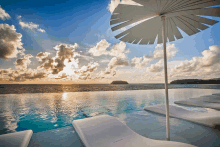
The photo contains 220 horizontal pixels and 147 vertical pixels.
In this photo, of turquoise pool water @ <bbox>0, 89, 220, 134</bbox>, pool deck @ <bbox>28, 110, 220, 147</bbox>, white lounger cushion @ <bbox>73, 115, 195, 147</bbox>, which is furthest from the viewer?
turquoise pool water @ <bbox>0, 89, 220, 134</bbox>

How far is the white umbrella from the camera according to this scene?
1430mm

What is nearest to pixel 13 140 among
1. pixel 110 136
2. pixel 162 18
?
pixel 110 136

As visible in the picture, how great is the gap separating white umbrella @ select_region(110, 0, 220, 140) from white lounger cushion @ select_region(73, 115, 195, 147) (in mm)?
412

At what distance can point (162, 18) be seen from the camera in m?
1.69

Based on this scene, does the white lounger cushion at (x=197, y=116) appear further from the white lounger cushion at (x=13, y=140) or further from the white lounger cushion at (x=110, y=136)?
the white lounger cushion at (x=13, y=140)

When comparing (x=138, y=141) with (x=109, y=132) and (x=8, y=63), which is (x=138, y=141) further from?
(x=8, y=63)

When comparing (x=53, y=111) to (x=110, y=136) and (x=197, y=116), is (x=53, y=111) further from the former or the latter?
(x=197, y=116)

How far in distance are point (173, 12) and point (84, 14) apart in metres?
21.2

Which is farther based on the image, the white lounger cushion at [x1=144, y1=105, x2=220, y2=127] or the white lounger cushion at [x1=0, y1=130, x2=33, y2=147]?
the white lounger cushion at [x1=144, y1=105, x2=220, y2=127]

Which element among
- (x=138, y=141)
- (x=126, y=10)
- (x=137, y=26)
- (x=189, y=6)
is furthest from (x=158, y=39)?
(x=138, y=141)

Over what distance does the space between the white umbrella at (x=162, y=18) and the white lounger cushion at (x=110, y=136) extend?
412 millimetres

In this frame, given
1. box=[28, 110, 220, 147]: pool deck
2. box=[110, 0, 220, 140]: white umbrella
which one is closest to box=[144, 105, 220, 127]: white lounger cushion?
box=[28, 110, 220, 147]: pool deck

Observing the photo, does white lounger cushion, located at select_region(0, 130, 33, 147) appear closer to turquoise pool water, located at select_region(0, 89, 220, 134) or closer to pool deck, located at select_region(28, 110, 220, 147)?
pool deck, located at select_region(28, 110, 220, 147)

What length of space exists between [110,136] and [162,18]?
246cm
